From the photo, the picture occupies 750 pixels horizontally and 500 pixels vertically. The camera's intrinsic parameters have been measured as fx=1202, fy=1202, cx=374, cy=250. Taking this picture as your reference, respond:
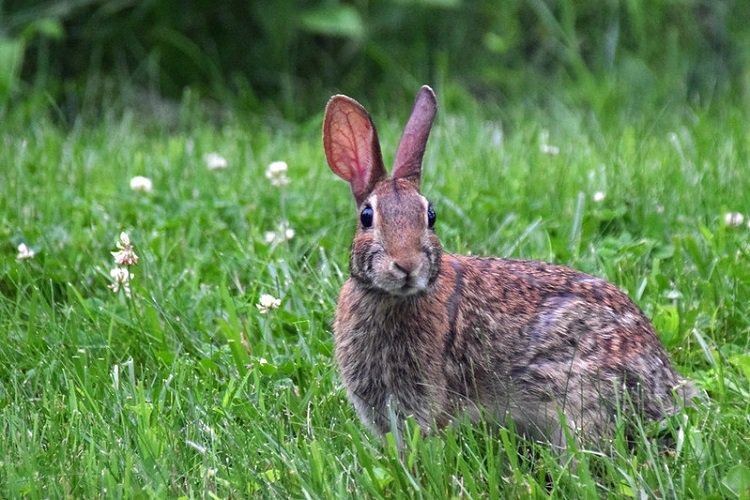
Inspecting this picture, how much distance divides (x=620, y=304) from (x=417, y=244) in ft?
2.90

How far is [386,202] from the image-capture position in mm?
3725

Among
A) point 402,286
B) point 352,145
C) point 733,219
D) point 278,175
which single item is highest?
point 352,145

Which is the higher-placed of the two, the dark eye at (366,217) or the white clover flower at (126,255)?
the dark eye at (366,217)

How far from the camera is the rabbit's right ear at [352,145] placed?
400cm

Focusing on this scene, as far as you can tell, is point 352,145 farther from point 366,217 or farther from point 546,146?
point 546,146

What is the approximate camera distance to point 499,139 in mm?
6781

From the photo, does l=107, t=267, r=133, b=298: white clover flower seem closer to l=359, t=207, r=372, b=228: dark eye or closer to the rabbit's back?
the rabbit's back

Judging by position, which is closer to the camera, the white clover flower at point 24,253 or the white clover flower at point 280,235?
the white clover flower at point 24,253

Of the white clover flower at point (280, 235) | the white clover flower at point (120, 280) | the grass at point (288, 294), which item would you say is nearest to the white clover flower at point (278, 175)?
the grass at point (288, 294)

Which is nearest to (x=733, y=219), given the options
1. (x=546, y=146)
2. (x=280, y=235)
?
(x=546, y=146)

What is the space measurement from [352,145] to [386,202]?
1.32ft

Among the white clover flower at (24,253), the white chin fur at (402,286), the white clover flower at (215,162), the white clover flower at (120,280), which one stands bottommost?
the white clover flower at (215,162)

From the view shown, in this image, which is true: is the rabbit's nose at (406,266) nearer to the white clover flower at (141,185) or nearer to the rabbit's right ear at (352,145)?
the rabbit's right ear at (352,145)

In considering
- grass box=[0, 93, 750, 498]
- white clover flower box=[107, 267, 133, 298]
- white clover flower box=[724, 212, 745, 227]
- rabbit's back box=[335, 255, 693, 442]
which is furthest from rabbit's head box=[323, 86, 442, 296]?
white clover flower box=[724, 212, 745, 227]
